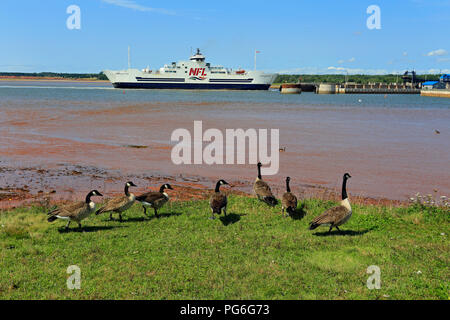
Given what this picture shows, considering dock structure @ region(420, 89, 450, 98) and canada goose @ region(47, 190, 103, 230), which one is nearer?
canada goose @ region(47, 190, 103, 230)

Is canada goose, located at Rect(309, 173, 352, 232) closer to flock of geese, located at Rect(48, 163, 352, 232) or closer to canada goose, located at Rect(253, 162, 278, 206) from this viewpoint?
flock of geese, located at Rect(48, 163, 352, 232)

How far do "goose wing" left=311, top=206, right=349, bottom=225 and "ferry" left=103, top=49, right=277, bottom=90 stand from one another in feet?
402

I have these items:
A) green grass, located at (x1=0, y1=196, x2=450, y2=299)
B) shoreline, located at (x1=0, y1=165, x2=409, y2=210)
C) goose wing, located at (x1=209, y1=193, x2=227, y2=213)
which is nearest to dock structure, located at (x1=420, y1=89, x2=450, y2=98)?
shoreline, located at (x1=0, y1=165, x2=409, y2=210)

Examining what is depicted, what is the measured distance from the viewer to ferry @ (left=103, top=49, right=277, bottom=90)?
127 metres

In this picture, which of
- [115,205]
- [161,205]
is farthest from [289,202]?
[115,205]

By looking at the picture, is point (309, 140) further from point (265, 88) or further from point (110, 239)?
point (265, 88)

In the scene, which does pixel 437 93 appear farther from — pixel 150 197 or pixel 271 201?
pixel 150 197

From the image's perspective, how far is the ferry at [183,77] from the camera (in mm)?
127125

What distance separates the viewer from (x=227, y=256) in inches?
308

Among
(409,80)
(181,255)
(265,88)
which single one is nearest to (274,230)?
(181,255)

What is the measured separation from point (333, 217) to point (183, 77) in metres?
124

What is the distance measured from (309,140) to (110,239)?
2231 cm

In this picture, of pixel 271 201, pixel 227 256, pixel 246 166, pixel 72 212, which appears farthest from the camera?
pixel 246 166
